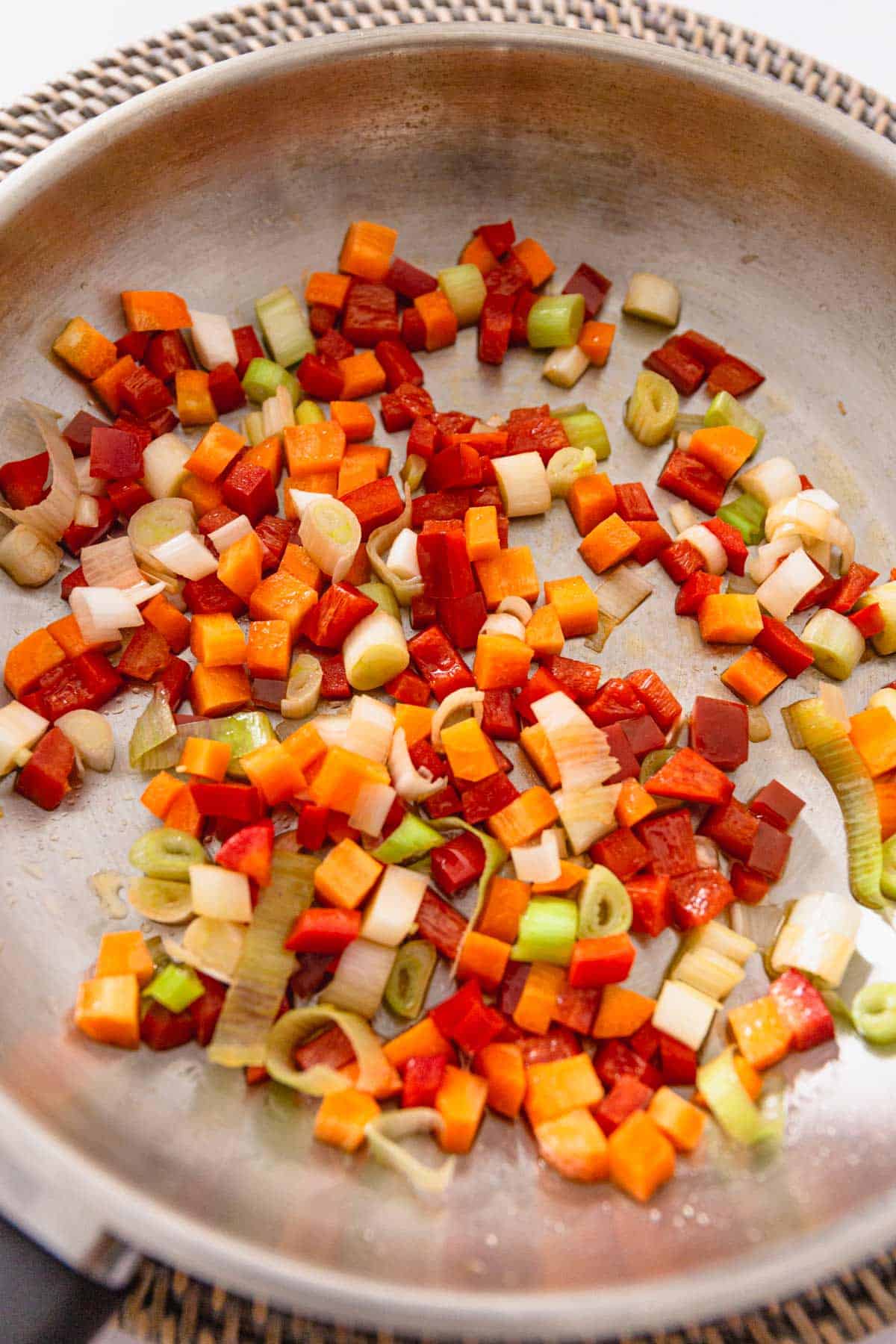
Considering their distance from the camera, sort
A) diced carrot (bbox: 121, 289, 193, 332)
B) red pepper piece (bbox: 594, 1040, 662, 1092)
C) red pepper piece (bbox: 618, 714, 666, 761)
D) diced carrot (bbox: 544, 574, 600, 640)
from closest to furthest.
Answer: red pepper piece (bbox: 594, 1040, 662, 1092)
red pepper piece (bbox: 618, 714, 666, 761)
diced carrot (bbox: 544, 574, 600, 640)
diced carrot (bbox: 121, 289, 193, 332)

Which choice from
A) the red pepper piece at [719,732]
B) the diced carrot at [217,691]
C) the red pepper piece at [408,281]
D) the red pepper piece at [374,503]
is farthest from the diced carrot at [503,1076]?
the red pepper piece at [408,281]

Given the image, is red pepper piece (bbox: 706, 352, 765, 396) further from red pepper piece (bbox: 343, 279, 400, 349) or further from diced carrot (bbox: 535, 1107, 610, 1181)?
diced carrot (bbox: 535, 1107, 610, 1181)

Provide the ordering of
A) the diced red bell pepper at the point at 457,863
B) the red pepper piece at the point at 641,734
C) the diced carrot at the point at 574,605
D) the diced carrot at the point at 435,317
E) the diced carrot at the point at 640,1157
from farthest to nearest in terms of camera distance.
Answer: the diced carrot at the point at 435,317 < the diced carrot at the point at 574,605 < the red pepper piece at the point at 641,734 < the diced red bell pepper at the point at 457,863 < the diced carrot at the point at 640,1157

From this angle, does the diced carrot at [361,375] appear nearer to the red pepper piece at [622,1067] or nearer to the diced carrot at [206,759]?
the diced carrot at [206,759]

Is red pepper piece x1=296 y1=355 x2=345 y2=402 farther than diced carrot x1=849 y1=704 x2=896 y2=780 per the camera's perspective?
Yes

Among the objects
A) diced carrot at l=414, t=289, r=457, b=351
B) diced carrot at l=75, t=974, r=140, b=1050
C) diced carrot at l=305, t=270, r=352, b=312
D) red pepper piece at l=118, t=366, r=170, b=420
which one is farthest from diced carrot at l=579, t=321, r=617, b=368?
diced carrot at l=75, t=974, r=140, b=1050

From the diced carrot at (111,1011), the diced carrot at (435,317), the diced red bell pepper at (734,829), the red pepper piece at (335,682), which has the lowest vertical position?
the diced carrot at (111,1011)
